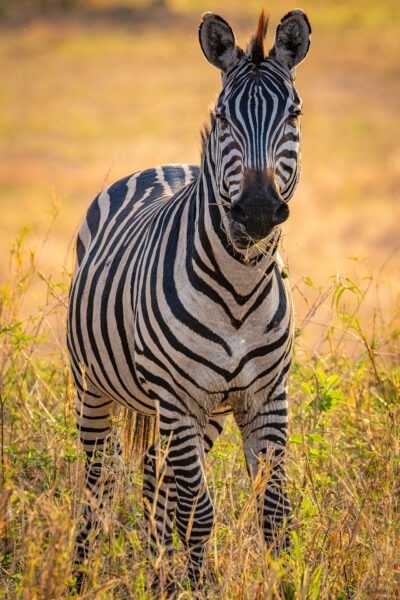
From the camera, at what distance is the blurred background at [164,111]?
23.9m

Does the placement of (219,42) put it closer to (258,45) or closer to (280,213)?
(258,45)

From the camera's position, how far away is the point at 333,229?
23.7m

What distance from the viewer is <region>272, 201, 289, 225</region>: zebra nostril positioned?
386 cm

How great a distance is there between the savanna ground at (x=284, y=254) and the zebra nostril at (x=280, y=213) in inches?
29.5

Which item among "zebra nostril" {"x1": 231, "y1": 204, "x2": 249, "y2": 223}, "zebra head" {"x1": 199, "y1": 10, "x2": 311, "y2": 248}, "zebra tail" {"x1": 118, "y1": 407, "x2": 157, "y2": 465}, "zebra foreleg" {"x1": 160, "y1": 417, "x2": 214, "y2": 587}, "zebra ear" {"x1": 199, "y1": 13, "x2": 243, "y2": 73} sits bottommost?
"zebra foreleg" {"x1": 160, "y1": 417, "x2": 214, "y2": 587}

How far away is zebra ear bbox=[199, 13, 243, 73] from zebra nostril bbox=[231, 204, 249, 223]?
2.71ft

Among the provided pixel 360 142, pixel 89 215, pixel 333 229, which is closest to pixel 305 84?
pixel 360 142

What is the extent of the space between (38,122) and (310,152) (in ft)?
34.8

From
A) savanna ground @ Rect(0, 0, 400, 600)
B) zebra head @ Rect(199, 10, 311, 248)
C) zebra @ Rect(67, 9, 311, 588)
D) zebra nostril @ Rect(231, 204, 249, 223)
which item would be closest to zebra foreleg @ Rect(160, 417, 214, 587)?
zebra @ Rect(67, 9, 311, 588)

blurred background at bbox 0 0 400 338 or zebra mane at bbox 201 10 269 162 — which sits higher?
blurred background at bbox 0 0 400 338

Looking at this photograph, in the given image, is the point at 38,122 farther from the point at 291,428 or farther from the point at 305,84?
the point at 291,428

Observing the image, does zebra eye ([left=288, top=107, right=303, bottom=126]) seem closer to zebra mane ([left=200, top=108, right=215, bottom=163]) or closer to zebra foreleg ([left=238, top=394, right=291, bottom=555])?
zebra mane ([left=200, top=108, right=215, bottom=163])

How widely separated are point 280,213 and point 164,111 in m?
36.6

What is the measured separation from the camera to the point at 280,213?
389 cm
